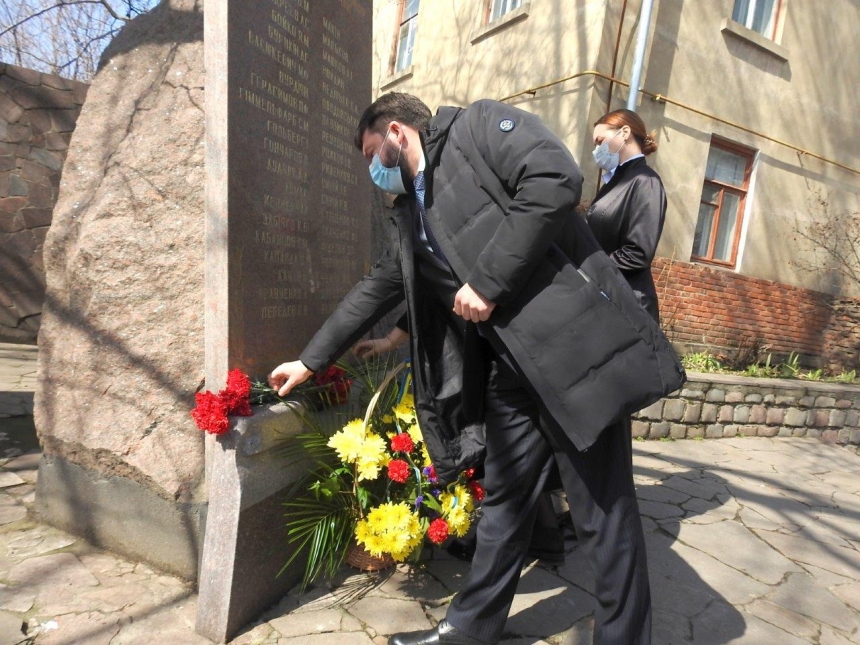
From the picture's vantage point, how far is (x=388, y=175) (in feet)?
5.95

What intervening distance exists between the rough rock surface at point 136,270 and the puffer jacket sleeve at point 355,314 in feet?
1.67

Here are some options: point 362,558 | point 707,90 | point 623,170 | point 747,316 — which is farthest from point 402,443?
point 747,316

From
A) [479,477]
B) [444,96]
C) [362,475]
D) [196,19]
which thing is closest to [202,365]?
[362,475]

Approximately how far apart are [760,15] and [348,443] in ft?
27.7

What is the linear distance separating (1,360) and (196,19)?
549 centimetres

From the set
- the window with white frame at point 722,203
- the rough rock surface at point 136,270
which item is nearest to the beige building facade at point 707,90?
the window with white frame at point 722,203

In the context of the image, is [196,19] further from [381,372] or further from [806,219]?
[806,219]

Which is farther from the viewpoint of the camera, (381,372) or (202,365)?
(381,372)

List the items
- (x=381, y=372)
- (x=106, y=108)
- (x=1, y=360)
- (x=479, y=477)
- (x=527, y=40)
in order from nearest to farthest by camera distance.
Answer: (x=479, y=477) < (x=106, y=108) < (x=381, y=372) < (x=1, y=360) < (x=527, y=40)

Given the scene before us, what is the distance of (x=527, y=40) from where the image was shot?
7141mm

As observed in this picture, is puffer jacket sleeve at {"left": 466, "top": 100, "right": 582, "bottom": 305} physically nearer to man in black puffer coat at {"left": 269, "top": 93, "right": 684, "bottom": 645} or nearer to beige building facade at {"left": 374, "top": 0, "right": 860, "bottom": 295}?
man in black puffer coat at {"left": 269, "top": 93, "right": 684, "bottom": 645}

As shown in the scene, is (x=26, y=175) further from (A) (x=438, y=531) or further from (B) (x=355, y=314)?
(A) (x=438, y=531)

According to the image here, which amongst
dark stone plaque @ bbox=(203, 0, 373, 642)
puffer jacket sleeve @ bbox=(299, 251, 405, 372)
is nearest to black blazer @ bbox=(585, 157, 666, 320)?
puffer jacket sleeve @ bbox=(299, 251, 405, 372)

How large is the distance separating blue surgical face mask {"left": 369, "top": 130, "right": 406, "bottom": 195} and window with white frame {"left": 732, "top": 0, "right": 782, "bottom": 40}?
25.1ft
